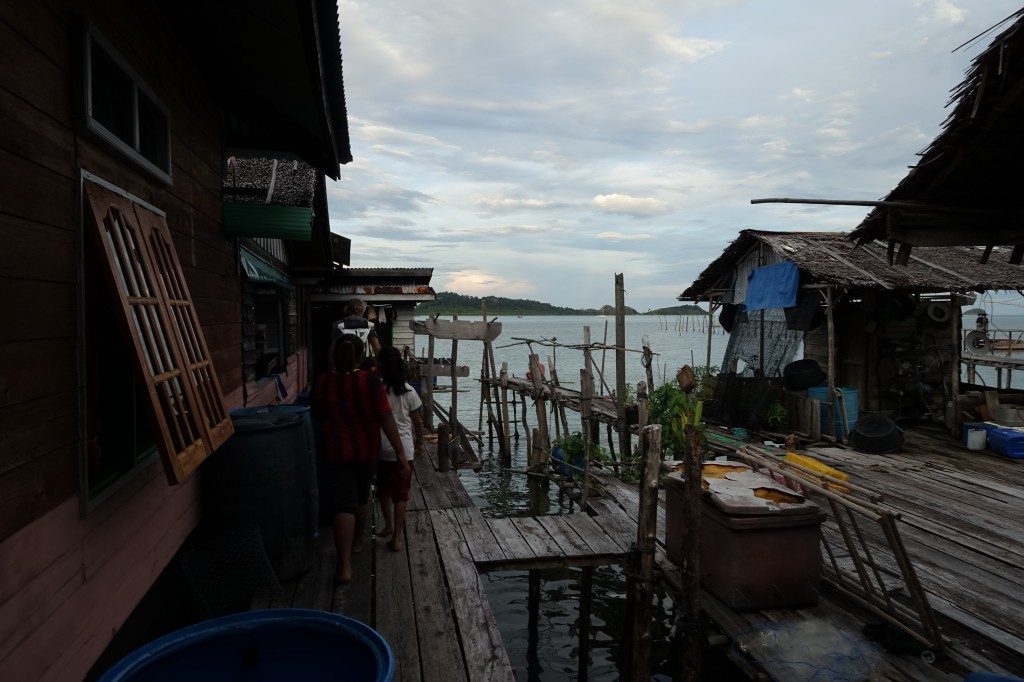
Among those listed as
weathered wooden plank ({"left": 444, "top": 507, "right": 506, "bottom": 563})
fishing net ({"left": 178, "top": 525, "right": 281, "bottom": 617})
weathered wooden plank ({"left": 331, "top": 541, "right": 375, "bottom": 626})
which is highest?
fishing net ({"left": 178, "top": 525, "right": 281, "bottom": 617})

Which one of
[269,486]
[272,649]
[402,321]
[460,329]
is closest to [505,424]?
[402,321]

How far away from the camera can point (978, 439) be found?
1198 centimetres

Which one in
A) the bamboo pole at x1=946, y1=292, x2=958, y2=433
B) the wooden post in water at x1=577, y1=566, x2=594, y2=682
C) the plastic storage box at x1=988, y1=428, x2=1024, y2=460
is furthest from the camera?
the bamboo pole at x1=946, y1=292, x2=958, y2=433

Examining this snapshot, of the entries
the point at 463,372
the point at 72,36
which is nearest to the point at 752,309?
the point at 463,372

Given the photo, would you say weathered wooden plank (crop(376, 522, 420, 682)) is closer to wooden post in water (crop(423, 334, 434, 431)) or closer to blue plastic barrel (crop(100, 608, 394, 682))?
blue plastic barrel (crop(100, 608, 394, 682))

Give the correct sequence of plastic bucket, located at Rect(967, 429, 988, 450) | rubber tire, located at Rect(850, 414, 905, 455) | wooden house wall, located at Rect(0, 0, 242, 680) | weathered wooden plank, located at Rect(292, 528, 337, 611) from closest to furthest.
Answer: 1. wooden house wall, located at Rect(0, 0, 242, 680)
2. weathered wooden plank, located at Rect(292, 528, 337, 611)
3. rubber tire, located at Rect(850, 414, 905, 455)
4. plastic bucket, located at Rect(967, 429, 988, 450)

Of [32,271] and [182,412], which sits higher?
[32,271]

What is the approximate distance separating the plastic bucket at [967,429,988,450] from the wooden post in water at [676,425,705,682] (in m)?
9.87

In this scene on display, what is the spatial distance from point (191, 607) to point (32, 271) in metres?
3.06

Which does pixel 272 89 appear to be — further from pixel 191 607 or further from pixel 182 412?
pixel 191 607

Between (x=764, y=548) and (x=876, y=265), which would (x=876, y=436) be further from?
(x=764, y=548)

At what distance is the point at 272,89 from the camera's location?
531 cm

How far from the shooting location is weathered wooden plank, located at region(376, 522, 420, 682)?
3.90 m

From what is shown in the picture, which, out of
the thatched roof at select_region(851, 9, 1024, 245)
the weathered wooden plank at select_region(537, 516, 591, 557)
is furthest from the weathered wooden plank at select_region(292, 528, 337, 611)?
the thatched roof at select_region(851, 9, 1024, 245)
